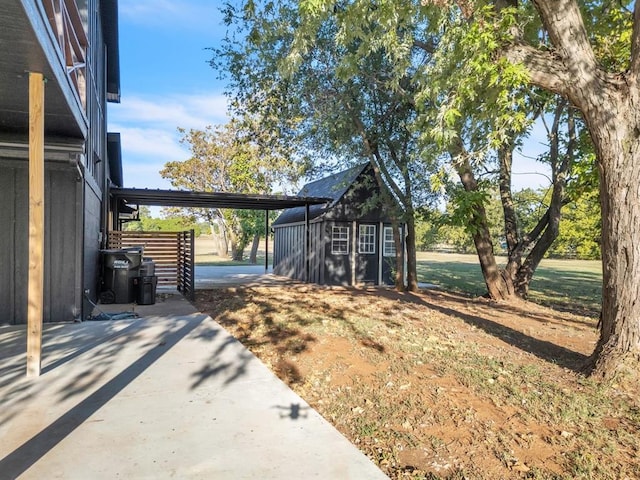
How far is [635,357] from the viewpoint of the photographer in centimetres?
410

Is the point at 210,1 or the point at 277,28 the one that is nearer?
the point at 277,28

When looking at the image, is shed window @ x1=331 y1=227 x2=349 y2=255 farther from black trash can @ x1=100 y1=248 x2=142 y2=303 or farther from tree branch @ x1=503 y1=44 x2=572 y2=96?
tree branch @ x1=503 y1=44 x2=572 y2=96

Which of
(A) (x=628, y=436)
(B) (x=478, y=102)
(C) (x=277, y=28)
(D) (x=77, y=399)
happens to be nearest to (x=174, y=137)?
(C) (x=277, y=28)

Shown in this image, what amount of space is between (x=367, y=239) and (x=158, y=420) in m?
12.4

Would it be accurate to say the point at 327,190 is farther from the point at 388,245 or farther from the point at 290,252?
the point at 388,245

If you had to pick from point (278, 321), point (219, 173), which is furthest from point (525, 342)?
point (219, 173)

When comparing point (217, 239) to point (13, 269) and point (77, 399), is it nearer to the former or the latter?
point (13, 269)

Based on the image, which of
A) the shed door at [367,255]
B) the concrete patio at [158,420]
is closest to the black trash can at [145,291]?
the concrete patio at [158,420]

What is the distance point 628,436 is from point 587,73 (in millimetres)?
3437

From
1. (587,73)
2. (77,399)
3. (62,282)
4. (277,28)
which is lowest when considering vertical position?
(77,399)

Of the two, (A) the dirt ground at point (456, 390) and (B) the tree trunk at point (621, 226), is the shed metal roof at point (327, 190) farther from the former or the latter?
(B) the tree trunk at point (621, 226)

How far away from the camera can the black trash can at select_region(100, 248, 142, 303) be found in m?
8.44

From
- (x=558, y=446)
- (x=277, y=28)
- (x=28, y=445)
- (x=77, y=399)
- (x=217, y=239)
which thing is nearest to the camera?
(x=28, y=445)

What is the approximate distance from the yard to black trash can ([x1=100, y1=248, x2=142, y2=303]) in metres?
2.16
